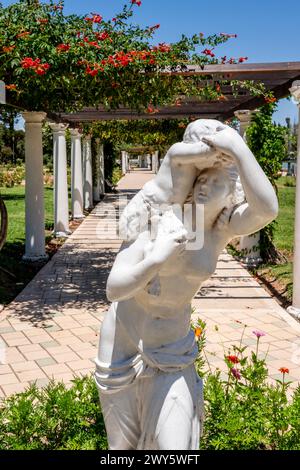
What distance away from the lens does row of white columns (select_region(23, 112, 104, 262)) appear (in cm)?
959

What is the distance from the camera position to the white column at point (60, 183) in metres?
12.6

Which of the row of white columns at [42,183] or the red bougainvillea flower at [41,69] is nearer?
the red bougainvillea flower at [41,69]

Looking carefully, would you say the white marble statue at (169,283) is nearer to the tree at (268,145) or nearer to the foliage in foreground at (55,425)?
the foliage in foreground at (55,425)

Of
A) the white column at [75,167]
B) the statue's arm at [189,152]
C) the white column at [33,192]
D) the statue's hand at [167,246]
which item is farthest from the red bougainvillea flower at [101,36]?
the white column at [75,167]

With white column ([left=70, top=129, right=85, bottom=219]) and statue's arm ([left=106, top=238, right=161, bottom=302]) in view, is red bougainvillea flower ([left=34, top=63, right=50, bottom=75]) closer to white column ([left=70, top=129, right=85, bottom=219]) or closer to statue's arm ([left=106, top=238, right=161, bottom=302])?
statue's arm ([left=106, top=238, right=161, bottom=302])

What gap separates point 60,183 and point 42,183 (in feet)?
9.17

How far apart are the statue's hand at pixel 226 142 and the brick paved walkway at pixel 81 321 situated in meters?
3.38

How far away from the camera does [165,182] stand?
74.9 inches

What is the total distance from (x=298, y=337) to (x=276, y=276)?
2.93m

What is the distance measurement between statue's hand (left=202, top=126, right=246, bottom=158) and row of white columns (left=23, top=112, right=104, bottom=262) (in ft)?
26.8

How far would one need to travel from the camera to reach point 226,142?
5.67 ft

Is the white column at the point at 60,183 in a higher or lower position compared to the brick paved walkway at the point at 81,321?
higher
